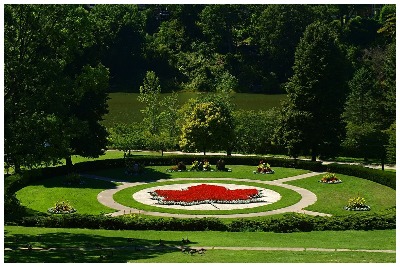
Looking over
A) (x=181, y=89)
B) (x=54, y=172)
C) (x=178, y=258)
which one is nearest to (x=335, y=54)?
(x=54, y=172)

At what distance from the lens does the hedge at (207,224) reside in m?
35.0

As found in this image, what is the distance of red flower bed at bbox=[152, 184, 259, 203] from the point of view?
45219mm

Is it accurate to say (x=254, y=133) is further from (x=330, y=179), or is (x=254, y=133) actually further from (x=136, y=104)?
(x=136, y=104)

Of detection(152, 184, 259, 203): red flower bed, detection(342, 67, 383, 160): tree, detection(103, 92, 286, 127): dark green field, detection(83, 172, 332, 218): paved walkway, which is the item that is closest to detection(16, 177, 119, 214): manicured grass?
detection(83, 172, 332, 218): paved walkway

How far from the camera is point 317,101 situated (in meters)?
62.2

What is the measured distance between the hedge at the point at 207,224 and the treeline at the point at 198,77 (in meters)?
4.42

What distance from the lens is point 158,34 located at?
142750mm

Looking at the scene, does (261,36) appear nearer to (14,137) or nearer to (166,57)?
(166,57)

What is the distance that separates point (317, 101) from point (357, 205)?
69.2 ft

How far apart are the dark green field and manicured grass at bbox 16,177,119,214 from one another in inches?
1652

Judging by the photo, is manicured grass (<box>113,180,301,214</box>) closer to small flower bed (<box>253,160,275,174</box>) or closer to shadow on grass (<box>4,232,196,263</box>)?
small flower bed (<box>253,160,275,174</box>)

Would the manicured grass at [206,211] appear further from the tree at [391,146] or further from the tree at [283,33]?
the tree at [283,33]

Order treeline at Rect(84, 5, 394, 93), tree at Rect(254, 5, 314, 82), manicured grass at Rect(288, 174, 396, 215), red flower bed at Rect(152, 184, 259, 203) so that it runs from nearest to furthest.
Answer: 1. manicured grass at Rect(288, 174, 396, 215)
2. red flower bed at Rect(152, 184, 259, 203)
3. treeline at Rect(84, 5, 394, 93)
4. tree at Rect(254, 5, 314, 82)

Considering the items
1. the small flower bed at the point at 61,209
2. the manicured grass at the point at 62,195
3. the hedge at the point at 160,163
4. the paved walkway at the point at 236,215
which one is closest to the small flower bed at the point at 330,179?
the paved walkway at the point at 236,215
